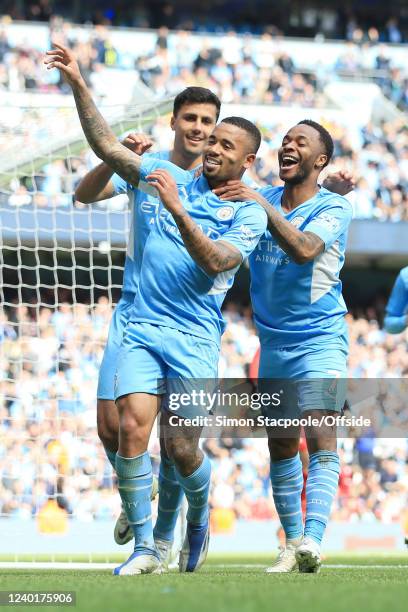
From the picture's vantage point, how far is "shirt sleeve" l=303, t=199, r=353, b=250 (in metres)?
6.71

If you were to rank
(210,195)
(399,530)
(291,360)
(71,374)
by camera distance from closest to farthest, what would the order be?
1. (210,195)
2. (291,360)
3. (71,374)
4. (399,530)

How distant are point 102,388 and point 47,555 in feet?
16.4

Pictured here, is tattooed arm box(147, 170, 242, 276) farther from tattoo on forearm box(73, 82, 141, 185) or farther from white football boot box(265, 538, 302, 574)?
white football boot box(265, 538, 302, 574)

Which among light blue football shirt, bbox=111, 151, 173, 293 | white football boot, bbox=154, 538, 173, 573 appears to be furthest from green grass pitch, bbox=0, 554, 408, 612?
light blue football shirt, bbox=111, 151, 173, 293

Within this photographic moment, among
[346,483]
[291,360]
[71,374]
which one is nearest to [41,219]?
[71,374]

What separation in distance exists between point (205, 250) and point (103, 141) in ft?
3.06

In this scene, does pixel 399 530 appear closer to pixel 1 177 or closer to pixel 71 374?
pixel 71 374

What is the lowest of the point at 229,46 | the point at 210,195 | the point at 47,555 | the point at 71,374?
the point at 47,555

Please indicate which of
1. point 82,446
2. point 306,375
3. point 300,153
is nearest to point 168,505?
point 306,375

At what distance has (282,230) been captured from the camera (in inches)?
253

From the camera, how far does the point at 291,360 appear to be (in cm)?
687

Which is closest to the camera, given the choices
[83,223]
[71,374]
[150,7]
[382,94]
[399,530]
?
[71,374]

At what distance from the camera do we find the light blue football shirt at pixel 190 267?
20.2 ft

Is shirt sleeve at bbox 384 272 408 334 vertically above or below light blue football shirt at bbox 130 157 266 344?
below
